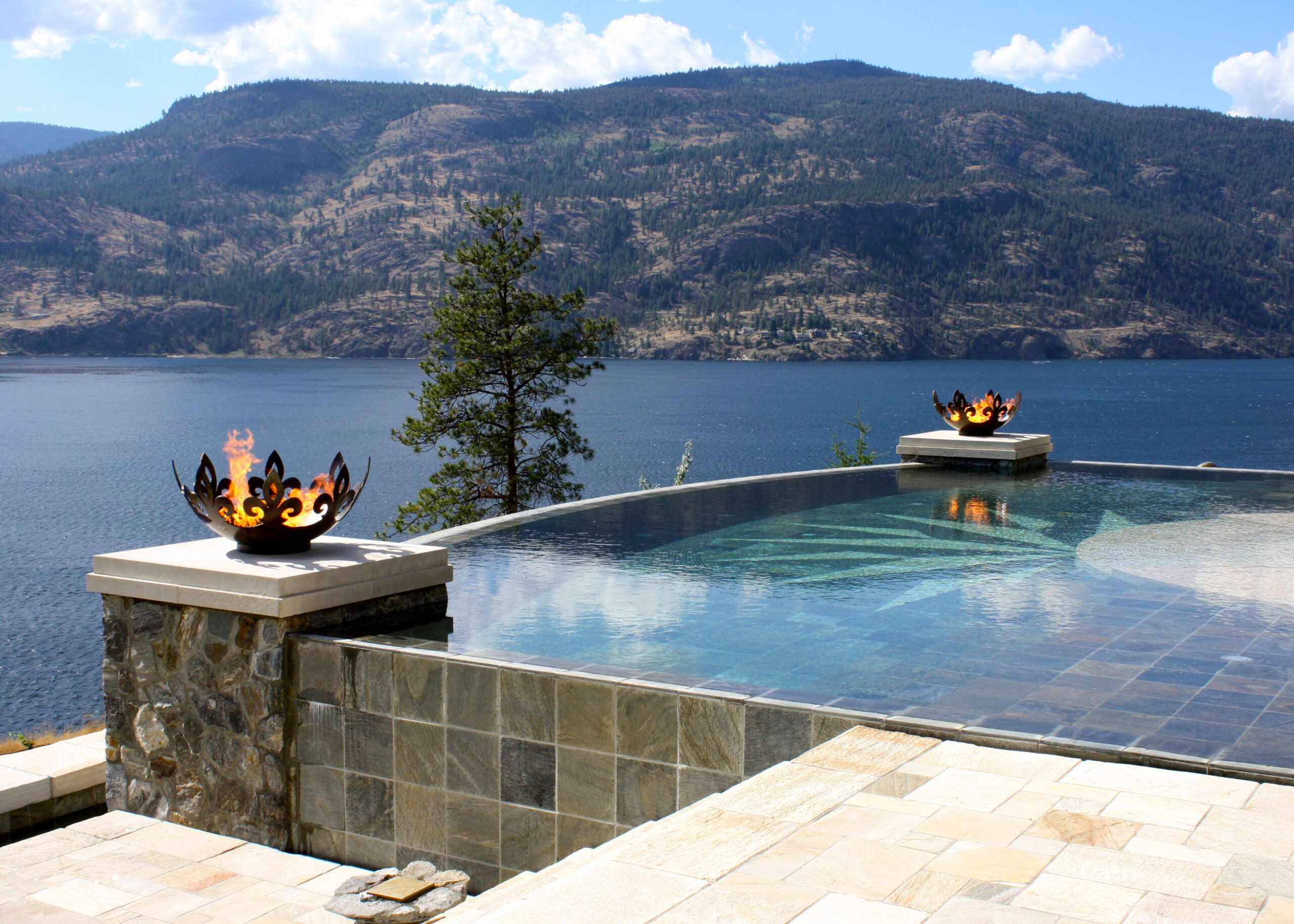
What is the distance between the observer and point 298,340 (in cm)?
14450

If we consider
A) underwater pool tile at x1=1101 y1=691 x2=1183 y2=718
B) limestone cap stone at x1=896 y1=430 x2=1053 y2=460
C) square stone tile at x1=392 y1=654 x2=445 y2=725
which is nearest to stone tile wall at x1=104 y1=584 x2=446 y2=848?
square stone tile at x1=392 y1=654 x2=445 y2=725

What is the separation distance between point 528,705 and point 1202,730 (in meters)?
3.05

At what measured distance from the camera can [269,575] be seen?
606cm

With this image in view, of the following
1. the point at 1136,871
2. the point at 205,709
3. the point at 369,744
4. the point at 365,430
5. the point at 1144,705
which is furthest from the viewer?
the point at 365,430

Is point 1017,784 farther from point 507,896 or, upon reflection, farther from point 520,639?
point 520,639

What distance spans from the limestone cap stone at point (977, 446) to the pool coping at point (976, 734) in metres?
9.90

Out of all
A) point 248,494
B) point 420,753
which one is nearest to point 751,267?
point 248,494

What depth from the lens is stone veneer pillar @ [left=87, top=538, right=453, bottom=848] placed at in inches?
240

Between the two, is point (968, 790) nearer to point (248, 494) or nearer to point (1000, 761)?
point (1000, 761)

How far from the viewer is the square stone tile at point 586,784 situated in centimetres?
515

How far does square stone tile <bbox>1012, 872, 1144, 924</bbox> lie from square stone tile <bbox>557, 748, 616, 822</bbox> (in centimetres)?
243

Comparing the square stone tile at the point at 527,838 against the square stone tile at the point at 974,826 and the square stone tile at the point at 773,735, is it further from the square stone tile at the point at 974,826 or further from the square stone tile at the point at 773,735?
the square stone tile at the point at 974,826

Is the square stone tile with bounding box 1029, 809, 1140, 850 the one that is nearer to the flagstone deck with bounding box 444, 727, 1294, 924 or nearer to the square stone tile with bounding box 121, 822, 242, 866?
the flagstone deck with bounding box 444, 727, 1294, 924

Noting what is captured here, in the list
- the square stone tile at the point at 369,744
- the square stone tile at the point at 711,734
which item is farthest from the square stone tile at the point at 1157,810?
the square stone tile at the point at 369,744
